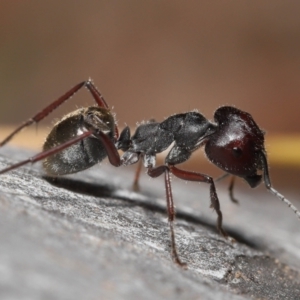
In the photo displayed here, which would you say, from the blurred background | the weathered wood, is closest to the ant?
the weathered wood

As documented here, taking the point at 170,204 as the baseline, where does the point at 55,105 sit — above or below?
above

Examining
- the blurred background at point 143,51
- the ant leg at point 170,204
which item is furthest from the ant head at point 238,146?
the blurred background at point 143,51

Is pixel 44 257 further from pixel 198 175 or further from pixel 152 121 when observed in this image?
pixel 152 121

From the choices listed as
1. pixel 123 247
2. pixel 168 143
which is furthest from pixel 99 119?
pixel 123 247

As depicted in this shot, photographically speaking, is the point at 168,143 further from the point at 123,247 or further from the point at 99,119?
the point at 123,247

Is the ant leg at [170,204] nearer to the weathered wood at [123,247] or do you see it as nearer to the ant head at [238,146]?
the weathered wood at [123,247]

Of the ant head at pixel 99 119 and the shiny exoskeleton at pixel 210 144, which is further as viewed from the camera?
the shiny exoskeleton at pixel 210 144

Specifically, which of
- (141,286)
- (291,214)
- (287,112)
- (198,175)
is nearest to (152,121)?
(198,175)
